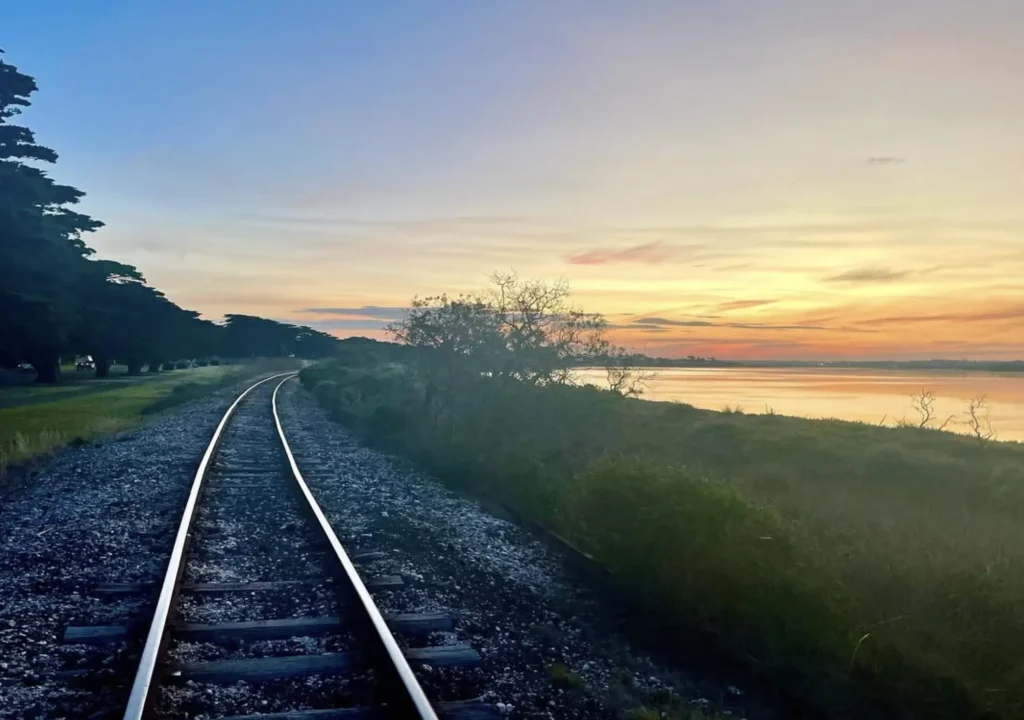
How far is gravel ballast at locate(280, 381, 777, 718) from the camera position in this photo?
559 centimetres

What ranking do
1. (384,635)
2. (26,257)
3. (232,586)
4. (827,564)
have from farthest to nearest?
(26,257), (232,586), (827,564), (384,635)

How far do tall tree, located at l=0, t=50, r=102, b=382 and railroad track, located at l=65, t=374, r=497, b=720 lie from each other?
27.0m

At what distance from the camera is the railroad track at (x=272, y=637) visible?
16.8 feet

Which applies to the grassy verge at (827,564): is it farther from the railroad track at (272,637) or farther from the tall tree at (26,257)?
the tall tree at (26,257)

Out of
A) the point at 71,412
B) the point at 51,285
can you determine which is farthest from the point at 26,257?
the point at 71,412

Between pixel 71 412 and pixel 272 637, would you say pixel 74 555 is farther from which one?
pixel 71 412

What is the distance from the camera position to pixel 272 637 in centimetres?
632

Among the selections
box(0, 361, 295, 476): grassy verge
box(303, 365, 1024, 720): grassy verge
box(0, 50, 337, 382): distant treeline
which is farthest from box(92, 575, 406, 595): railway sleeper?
box(0, 50, 337, 382): distant treeline

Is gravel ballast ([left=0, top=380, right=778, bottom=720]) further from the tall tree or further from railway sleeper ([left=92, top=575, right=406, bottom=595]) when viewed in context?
the tall tree

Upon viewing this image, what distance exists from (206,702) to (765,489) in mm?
10790

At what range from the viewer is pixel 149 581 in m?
7.84

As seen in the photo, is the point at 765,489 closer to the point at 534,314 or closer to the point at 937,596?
the point at 937,596

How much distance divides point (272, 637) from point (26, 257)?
108 ft

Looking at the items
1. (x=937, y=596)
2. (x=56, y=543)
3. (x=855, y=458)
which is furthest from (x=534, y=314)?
(x=937, y=596)
